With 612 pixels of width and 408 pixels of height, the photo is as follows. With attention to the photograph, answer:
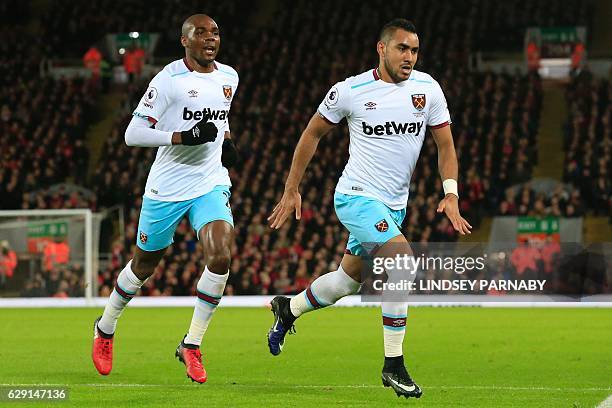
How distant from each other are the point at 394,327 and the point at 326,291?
3.97 ft

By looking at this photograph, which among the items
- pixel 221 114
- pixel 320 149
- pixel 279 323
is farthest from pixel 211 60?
pixel 320 149

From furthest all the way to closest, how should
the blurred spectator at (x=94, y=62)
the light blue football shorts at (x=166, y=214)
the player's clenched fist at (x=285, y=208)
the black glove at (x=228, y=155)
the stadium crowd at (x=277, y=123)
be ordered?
the blurred spectator at (x=94, y=62) → the stadium crowd at (x=277, y=123) → the black glove at (x=228, y=155) → the light blue football shorts at (x=166, y=214) → the player's clenched fist at (x=285, y=208)

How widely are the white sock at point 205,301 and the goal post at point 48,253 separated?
13627mm

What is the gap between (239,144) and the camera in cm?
2822

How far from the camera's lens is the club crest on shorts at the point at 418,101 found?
8438mm

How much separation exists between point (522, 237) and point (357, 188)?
50.8 feet

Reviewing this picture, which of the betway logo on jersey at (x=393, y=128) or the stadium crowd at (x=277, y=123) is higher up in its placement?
the betway logo on jersey at (x=393, y=128)

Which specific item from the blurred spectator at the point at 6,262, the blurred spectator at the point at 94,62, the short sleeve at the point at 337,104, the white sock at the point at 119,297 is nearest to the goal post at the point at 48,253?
the blurred spectator at the point at 6,262

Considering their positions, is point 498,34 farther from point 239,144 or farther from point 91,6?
point 91,6

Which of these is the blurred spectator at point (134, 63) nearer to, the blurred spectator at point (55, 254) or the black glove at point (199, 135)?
the blurred spectator at point (55, 254)

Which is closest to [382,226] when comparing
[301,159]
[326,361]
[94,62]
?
[301,159]

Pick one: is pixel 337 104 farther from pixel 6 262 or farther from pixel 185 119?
pixel 6 262

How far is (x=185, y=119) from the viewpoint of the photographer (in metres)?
9.02

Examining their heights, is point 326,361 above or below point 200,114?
below
